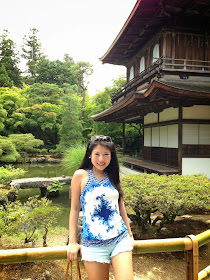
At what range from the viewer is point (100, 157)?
5.46 ft

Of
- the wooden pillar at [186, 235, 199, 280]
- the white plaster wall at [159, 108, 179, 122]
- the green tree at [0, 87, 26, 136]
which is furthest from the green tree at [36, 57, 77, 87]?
the wooden pillar at [186, 235, 199, 280]

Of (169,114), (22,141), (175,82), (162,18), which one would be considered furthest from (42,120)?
(175,82)

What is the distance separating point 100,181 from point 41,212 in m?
3.32

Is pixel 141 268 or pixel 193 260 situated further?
A: pixel 141 268

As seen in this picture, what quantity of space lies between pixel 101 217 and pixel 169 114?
26.0 ft

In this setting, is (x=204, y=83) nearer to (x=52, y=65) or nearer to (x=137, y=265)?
(x=137, y=265)

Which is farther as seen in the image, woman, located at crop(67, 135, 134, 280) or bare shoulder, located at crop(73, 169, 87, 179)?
bare shoulder, located at crop(73, 169, 87, 179)

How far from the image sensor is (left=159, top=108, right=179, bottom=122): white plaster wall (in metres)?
8.41

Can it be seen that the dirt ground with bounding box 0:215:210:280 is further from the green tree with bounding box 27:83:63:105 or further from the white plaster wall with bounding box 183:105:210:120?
the green tree with bounding box 27:83:63:105

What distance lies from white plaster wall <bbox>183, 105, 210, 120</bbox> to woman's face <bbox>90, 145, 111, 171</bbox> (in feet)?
22.3

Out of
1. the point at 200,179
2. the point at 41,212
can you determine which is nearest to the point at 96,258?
the point at 41,212

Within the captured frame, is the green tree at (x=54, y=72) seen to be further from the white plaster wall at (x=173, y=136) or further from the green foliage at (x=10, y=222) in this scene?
the green foliage at (x=10, y=222)

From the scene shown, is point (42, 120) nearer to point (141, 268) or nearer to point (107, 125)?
point (107, 125)

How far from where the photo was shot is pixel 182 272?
3826 millimetres
